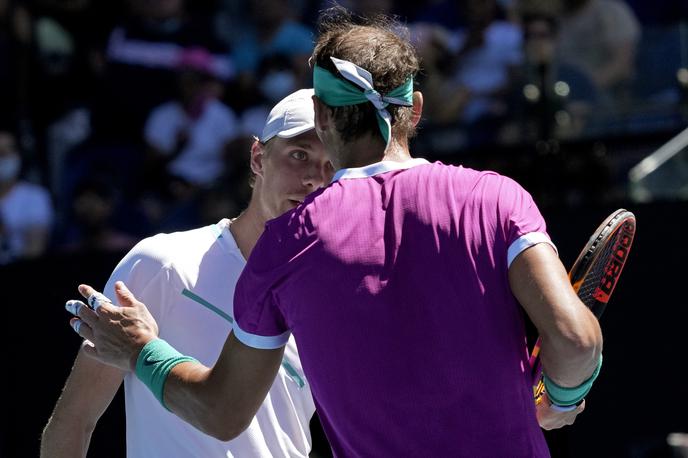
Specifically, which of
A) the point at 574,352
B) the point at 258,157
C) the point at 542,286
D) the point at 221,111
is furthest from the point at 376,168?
the point at 221,111

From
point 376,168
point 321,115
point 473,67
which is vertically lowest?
point 473,67

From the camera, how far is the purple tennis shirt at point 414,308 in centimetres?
218

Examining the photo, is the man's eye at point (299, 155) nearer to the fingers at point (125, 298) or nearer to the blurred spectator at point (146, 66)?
the fingers at point (125, 298)

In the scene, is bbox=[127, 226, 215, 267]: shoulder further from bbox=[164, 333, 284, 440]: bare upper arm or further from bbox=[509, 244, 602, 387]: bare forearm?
bbox=[509, 244, 602, 387]: bare forearm

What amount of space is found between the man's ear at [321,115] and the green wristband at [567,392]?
2.19 feet

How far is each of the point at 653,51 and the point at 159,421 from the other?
13.6 ft

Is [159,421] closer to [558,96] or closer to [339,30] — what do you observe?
[339,30]

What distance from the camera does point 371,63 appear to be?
2355 millimetres

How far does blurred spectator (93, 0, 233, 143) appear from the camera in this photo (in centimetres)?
867

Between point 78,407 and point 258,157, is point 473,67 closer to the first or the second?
point 258,157

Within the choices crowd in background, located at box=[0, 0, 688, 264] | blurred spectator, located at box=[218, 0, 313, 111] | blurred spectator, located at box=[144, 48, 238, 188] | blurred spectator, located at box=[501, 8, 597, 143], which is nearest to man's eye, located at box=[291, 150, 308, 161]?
crowd in background, located at box=[0, 0, 688, 264]

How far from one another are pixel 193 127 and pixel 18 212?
1.34 meters

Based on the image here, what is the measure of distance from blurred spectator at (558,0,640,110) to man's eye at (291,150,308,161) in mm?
3527

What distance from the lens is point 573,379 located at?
7.29ft
